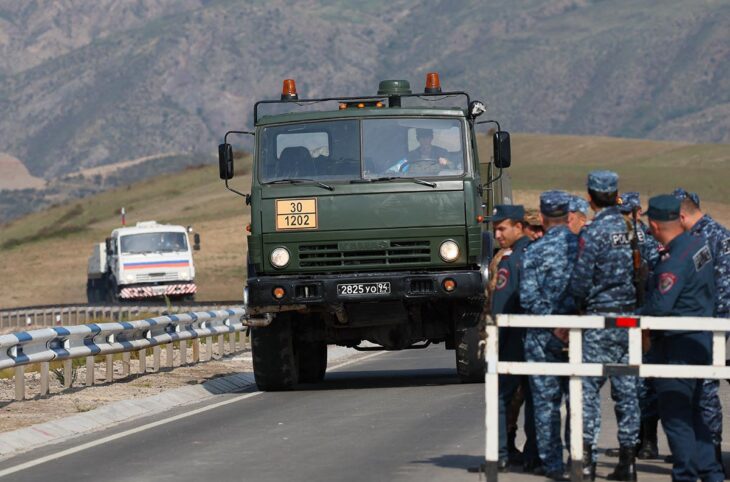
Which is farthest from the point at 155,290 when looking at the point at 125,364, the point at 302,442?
the point at 302,442

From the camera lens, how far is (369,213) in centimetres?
1806

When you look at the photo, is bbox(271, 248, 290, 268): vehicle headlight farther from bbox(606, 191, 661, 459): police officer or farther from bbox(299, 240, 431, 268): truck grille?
bbox(606, 191, 661, 459): police officer

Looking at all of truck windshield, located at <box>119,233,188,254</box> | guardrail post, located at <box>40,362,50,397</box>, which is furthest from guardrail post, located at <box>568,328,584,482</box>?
truck windshield, located at <box>119,233,188,254</box>

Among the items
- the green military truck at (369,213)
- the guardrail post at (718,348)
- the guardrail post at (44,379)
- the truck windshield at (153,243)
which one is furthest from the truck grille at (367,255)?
the truck windshield at (153,243)

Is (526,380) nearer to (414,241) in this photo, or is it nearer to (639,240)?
(639,240)

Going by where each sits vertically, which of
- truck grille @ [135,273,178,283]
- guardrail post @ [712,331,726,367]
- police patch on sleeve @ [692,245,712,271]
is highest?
police patch on sleeve @ [692,245,712,271]

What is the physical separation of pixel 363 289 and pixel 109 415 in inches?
117

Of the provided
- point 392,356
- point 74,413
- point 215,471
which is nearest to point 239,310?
point 392,356

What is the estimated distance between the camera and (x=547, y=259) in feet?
36.1

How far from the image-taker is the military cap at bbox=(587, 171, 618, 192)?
10484 millimetres

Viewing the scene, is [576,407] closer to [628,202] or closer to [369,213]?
[628,202]

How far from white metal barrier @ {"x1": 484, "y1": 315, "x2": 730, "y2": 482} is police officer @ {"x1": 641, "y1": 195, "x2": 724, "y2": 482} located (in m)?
0.22

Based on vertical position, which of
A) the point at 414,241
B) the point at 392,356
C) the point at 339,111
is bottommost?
the point at 392,356

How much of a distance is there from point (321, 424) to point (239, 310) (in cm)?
1278
